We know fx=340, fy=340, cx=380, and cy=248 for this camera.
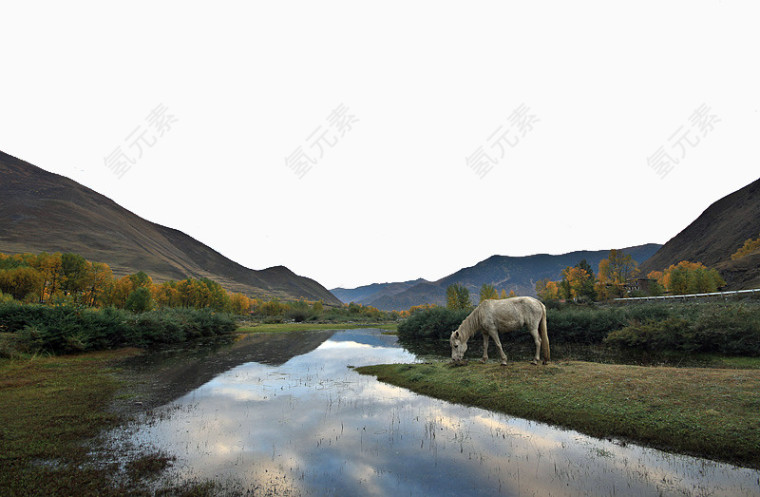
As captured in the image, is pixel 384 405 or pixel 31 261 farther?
pixel 31 261

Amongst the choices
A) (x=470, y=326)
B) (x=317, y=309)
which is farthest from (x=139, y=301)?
(x=317, y=309)

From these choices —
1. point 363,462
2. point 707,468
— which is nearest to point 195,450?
point 363,462

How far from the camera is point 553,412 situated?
33.8 ft

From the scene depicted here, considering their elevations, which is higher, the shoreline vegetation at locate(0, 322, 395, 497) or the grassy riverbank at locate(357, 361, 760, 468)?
the shoreline vegetation at locate(0, 322, 395, 497)

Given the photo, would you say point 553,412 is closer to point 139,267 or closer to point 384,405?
Result: point 384,405

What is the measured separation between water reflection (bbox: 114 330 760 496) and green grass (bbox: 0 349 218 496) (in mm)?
790

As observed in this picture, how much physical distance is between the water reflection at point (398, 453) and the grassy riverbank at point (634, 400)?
0.70 meters

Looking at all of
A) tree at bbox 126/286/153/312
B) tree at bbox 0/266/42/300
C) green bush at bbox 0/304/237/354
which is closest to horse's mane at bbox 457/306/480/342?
green bush at bbox 0/304/237/354

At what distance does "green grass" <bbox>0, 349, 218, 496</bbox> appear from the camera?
Answer: 21.4 ft

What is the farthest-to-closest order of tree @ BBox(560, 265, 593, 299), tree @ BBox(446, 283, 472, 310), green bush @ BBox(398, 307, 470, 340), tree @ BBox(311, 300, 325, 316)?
tree @ BBox(311, 300, 325, 316), tree @ BBox(560, 265, 593, 299), tree @ BBox(446, 283, 472, 310), green bush @ BBox(398, 307, 470, 340)

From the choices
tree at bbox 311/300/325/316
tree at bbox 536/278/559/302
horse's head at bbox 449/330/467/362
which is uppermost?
tree at bbox 311/300/325/316

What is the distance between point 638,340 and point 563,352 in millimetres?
4804

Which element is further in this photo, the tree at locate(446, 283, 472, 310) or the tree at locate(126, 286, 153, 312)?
the tree at locate(446, 283, 472, 310)

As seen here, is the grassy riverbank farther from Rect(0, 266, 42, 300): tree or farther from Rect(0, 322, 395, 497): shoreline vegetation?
Rect(0, 266, 42, 300): tree
